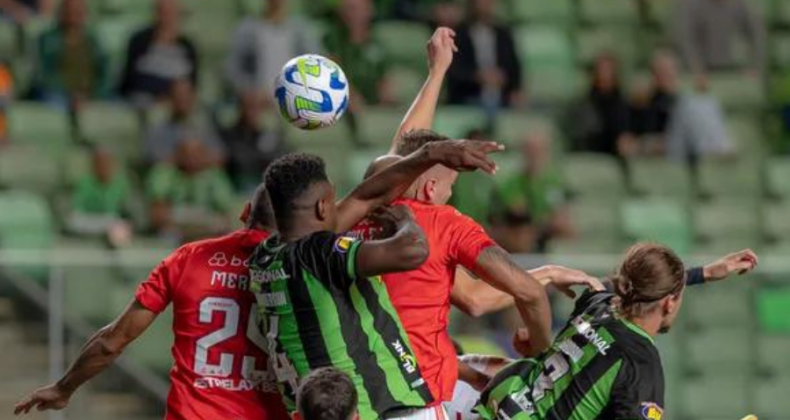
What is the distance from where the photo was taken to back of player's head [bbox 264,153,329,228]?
7.45m

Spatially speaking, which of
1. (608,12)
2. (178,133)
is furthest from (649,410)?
(608,12)

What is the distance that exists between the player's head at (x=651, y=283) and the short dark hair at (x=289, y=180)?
1.21 meters

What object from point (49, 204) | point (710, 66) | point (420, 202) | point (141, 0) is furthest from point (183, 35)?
point (420, 202)

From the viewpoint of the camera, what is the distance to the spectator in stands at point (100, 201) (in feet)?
45.6

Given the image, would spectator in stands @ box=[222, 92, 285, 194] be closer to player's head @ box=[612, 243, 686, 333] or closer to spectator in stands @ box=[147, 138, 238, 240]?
spectator in stands @ box=[147, 138, 238, 240]

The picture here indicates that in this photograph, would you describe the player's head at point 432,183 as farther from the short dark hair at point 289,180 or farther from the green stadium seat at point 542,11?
the green stadium seat at point 542,11

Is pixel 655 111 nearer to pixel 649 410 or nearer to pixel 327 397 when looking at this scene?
pixel 649 410

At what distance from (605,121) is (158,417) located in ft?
16.7

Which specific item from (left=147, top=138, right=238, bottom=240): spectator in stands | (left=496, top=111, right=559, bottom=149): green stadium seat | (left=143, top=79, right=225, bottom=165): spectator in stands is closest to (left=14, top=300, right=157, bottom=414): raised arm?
(left=147, top=138, right=238, bottom=240): spectator in stands

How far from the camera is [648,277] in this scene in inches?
293

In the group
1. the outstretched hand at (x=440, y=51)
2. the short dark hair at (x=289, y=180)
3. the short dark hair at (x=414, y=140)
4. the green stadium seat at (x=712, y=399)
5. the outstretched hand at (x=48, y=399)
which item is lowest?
the green stadium seat at (x=712, y=399)

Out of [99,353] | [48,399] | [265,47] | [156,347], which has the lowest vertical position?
[156,347]

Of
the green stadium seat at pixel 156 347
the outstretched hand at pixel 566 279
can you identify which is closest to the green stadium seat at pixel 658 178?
the green stadium seat at pixel 156 347

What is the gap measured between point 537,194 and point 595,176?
50.4 inches
